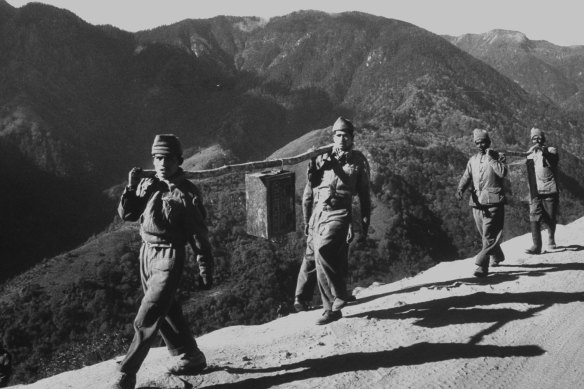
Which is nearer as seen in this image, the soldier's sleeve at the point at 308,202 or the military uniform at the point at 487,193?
the soldier's sleeve at the point at 308,202

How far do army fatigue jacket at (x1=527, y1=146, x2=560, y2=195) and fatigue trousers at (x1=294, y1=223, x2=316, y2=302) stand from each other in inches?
166

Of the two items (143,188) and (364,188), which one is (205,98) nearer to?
(364,188)

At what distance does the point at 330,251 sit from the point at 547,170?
4.46 meters

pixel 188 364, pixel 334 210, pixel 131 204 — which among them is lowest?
pixel 188 364

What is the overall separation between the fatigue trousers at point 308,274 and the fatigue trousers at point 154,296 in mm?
2082

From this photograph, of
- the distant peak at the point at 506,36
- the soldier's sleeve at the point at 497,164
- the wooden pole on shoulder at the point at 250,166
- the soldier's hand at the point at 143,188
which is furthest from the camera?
the distant peak at the point at 506,36

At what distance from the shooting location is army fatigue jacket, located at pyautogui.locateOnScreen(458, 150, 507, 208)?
6.70 metres

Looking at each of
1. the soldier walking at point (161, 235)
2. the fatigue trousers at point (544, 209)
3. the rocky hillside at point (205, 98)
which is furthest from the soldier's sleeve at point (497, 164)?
the rocky hillside at point (205, 98)

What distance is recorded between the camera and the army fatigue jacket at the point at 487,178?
264 inches

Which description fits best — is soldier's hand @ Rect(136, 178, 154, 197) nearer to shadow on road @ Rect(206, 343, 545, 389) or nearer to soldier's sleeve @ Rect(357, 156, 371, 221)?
shadow on road @ Rect(206, 343, 545, 389)

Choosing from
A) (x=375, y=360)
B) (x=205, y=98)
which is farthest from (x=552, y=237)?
(x=205, y=98)

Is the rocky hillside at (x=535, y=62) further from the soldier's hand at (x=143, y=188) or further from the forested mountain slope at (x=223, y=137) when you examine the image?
the soldier's hand at (x=143, y=188)

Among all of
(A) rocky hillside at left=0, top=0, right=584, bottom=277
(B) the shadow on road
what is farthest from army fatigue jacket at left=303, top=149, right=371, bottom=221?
(A) rocky hillside at left=0, top=0, right=584, bottom=277

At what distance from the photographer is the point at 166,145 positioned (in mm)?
3926
